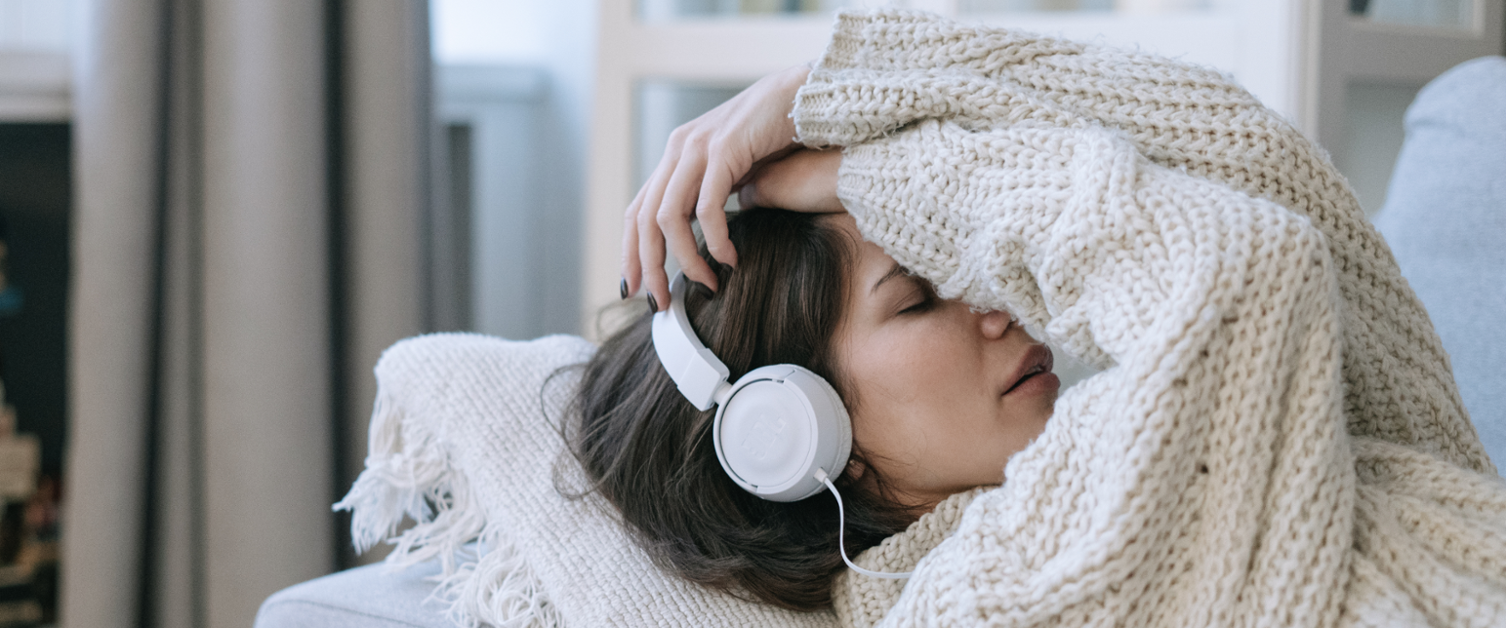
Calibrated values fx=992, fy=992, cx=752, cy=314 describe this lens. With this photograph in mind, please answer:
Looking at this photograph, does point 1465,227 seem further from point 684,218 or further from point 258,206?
point 258,206

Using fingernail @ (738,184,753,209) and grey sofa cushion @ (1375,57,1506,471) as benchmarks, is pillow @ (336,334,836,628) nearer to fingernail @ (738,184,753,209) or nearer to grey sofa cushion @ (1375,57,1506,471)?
fingernail @ (738,184,753,209)

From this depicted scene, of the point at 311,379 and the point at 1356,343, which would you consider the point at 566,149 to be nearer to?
the point at 311,379

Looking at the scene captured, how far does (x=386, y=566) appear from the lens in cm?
90

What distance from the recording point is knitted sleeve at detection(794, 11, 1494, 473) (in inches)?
26.1

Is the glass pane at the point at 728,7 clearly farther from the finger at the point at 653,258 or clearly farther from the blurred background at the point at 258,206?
the finger at the point at 653,258

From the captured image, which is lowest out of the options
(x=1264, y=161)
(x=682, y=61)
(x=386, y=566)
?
(x=386, y=566)

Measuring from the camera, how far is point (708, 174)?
2.66 ft

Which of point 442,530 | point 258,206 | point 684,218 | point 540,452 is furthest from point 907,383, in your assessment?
point 258,206

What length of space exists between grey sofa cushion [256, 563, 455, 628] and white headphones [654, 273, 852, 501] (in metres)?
0.28

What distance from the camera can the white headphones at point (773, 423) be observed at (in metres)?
0.72

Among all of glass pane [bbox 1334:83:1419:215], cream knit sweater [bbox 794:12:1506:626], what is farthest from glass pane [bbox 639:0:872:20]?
cream knit sweater [bbox 794:12:1506:626]

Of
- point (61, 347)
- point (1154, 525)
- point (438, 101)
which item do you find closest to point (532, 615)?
point (1154, 525)

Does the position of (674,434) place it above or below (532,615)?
above

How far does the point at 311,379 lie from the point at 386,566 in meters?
0.68
